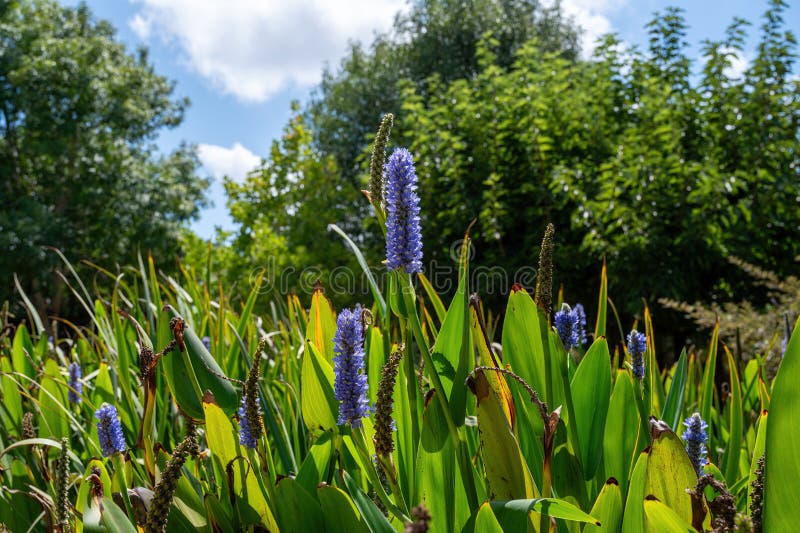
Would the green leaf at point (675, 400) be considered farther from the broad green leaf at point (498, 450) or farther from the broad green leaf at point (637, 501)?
the broad green leaf at point (498, 450)

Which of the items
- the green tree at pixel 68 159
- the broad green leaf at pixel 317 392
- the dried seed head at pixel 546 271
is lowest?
the broad green leaf at pixel 317 392

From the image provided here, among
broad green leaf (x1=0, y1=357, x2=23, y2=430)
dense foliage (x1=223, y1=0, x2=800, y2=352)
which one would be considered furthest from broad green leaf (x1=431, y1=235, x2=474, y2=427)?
dense foliage (x1=223, y1=0, x2=800, y2=352)

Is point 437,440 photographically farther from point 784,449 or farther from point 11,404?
point 11,404

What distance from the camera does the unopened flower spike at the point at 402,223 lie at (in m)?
1.00

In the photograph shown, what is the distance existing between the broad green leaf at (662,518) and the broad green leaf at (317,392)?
0.52 m

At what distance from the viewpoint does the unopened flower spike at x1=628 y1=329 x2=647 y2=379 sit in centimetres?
142

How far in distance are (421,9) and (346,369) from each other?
20243 millimetres

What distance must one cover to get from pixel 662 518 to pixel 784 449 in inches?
7.1

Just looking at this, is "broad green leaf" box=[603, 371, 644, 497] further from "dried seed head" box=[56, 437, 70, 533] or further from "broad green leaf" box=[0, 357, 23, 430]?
"broad green leaf" box=[0, 357, 23, 430]

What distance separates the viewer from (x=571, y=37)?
20.5 meters

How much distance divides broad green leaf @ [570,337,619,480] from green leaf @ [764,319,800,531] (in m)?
0.38

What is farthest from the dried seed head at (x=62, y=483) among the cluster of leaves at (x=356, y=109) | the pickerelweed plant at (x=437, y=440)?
the cluster of leaves at (x=356, y=109)

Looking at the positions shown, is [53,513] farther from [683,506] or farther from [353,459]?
[683,506]

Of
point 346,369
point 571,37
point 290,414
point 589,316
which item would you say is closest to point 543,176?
point 589,316
